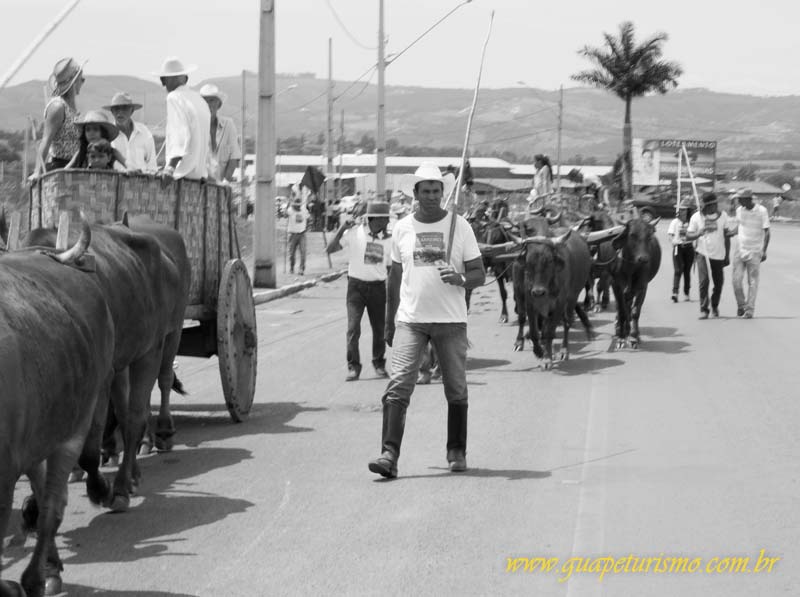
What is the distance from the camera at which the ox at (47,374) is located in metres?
5.37

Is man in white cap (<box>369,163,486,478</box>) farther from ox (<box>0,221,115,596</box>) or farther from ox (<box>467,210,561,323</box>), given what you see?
ox (<box>467,210,561,323</box>)

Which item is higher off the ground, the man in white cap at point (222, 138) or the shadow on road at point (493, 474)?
the man in white cap at point (222, 138)

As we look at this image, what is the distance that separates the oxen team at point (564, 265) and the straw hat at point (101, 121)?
6.05m

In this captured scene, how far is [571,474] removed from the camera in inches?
368

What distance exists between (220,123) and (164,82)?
2.65m

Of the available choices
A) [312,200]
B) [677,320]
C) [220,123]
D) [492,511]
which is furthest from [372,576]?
[312,200]

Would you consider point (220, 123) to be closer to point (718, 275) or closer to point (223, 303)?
point (223, 303)

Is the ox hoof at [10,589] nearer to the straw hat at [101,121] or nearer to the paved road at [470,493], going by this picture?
the paved road at [470,493]

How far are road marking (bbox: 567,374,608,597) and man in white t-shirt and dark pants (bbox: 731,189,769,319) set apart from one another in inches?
395

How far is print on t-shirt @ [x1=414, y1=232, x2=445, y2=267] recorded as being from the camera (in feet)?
30.6

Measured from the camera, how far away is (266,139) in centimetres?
2606

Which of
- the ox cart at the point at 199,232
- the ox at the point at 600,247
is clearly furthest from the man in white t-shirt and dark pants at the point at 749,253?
the ox cart at the point at 199,232

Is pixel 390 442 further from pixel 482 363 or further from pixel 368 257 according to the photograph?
pixel 482 363

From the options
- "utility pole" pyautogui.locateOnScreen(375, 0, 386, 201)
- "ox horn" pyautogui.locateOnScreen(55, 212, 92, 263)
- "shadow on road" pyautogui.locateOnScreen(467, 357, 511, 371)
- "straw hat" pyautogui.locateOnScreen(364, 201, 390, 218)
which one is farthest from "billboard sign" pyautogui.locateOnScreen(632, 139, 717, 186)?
"ox horn" pyautogui.locateOnScreen(55, 212, 92, 263)
